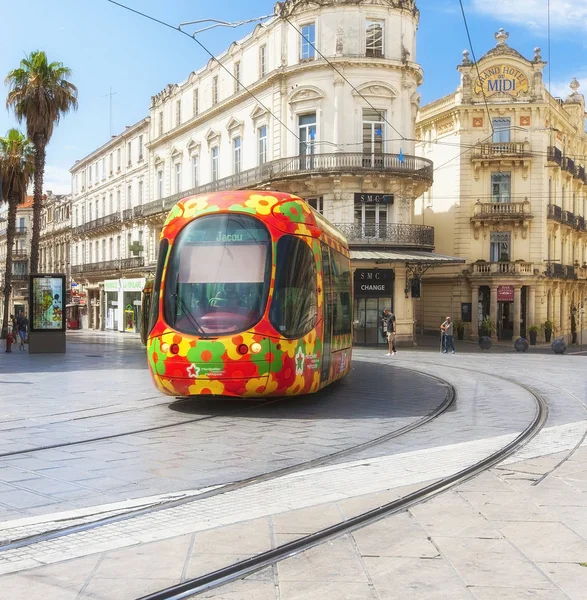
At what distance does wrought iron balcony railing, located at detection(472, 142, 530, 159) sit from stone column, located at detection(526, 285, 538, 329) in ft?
23.7

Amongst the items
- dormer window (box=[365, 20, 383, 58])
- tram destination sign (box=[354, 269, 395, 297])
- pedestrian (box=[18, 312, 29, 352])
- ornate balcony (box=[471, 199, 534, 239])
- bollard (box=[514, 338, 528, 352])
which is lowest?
bollard (box=[514, 338, 528, 352])

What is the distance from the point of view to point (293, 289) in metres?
12.5

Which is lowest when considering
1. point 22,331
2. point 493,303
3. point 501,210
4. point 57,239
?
point 22,331

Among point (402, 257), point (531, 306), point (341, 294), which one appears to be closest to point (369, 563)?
point (341, 294)

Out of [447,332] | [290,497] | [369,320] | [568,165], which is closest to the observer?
[290,497]

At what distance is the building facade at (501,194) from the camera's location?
143 feet

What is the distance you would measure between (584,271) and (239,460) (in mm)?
48336

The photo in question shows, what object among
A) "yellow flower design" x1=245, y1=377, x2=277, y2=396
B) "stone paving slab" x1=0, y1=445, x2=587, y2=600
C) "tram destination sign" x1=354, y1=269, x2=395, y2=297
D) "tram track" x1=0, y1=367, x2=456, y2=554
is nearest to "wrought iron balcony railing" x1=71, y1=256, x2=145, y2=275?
"tram destination sign" x1=354, y1=269, x2=395, y2=297

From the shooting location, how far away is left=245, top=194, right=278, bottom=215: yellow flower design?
12.5m

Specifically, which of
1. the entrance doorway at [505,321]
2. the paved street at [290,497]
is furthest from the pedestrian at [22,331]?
the entrance doorway at [505,321]

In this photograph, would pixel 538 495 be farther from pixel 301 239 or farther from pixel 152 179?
pixel 152 179

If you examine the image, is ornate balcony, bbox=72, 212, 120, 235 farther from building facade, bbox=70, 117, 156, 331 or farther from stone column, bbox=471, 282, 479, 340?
stone column, bbox=471, 282, 479, 340

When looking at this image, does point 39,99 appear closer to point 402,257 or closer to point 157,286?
point 402,257

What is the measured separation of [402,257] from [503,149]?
13.7 metres
